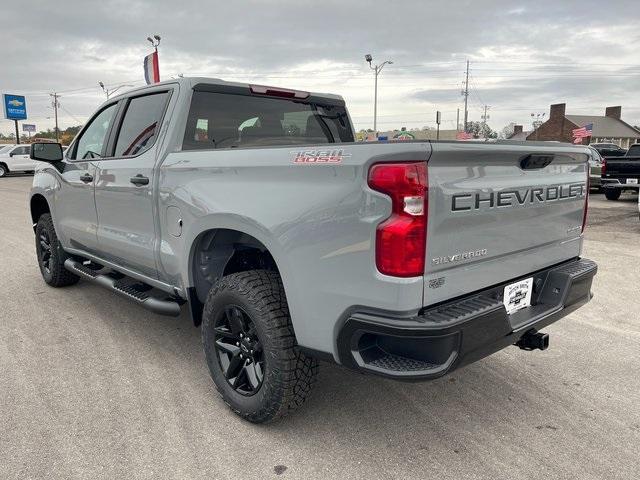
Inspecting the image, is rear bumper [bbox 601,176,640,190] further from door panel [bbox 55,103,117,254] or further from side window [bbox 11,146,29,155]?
side window [bbox 11,146,29,155]

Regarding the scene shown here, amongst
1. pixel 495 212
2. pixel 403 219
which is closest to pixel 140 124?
pixel 403 219

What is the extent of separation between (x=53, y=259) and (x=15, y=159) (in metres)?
26.7

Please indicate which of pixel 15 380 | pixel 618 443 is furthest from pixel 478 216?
pixel 15 380

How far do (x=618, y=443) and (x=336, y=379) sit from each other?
1.63 meters

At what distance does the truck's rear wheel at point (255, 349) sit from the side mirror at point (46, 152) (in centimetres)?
267

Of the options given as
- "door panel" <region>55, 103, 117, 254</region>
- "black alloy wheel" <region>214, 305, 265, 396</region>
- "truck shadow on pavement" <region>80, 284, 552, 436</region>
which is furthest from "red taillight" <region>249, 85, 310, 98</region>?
"truck shadow on pavement" <region>80, 284, 552, 436</region>

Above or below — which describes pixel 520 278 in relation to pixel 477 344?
above

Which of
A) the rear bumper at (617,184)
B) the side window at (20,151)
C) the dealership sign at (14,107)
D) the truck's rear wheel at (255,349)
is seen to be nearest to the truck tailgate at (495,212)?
the truck's rear wheel at (255,349)

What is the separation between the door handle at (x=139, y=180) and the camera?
3.47m

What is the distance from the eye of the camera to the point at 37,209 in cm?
577

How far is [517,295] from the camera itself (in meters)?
2.69

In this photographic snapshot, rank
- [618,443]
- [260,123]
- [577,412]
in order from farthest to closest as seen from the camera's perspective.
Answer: [260,123] → [577,412] → [618,443]

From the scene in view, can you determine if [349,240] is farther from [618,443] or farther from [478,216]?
[618,443]

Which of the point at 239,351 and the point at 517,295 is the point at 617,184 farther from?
the point at 239,351
